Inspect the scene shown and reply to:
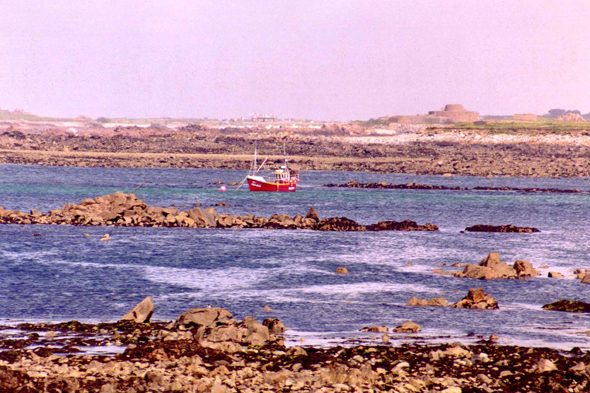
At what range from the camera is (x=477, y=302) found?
25281mm

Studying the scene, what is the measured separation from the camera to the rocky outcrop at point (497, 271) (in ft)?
103

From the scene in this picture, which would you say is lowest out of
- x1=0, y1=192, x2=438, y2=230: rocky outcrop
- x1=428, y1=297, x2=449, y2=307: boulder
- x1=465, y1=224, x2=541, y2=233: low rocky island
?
x1=465, y1=224, x2=541, y2=233: low rocky island

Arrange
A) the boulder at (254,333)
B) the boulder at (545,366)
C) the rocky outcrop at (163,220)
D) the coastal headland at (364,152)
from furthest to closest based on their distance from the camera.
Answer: the coastal headland at (364,152) < the rocky outcrop at (163,220) < the boulder at (254,333) < the boulder at (545,366)

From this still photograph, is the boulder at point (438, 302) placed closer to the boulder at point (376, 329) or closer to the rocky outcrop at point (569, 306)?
the rocky outcrop at point (569, 306)

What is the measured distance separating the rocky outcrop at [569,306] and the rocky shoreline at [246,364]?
5714 mm

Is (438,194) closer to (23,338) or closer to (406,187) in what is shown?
(406,187)

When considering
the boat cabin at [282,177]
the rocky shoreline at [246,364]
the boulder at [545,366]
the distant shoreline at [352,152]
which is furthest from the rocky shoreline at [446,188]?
the boulder at [545,366]

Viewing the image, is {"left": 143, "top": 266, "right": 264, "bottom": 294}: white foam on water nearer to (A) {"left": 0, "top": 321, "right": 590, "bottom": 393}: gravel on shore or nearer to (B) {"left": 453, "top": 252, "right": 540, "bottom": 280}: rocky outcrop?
(A) {"left": 0, "top": 321, "right": 590, "bottom": 393}: gravel on shore

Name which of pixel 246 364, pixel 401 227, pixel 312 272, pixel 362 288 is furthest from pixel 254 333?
pixel 401 227

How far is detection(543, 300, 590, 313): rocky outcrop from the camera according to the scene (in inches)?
984

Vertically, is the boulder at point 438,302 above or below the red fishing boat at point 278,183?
above

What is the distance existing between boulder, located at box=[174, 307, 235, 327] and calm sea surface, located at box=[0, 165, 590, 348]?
2.04 m

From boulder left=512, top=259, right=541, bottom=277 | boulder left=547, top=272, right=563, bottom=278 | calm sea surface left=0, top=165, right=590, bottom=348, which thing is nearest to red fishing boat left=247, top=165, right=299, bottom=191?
calm sea surface left=0, top=165, right=590, bottom=348

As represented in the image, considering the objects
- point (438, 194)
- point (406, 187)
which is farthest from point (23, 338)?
point (406, 187)
